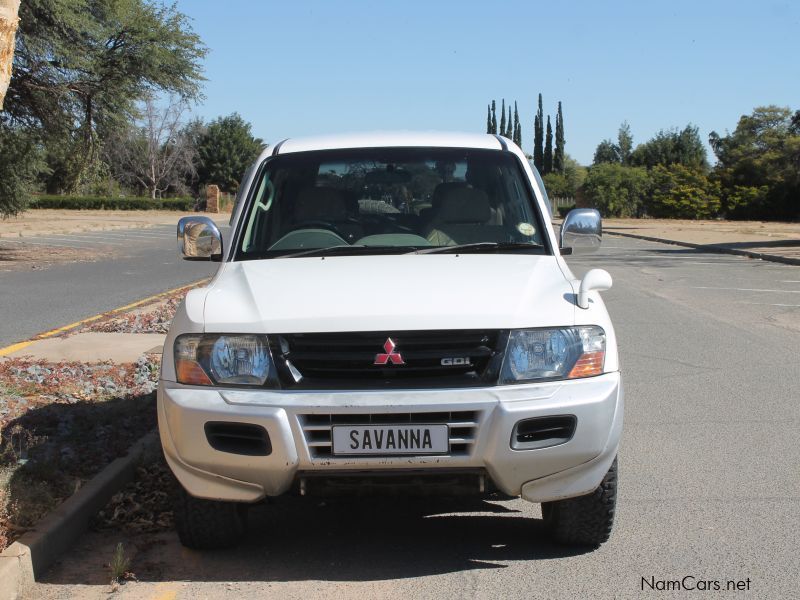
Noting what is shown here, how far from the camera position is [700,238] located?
122 feet

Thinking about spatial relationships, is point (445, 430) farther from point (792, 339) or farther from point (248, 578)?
point (792, 339)

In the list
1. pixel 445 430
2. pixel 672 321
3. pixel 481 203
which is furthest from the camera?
pixel 672 321

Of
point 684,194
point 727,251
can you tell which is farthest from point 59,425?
point 684,194

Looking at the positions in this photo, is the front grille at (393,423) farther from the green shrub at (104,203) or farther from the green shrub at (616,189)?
the green shrub at (104,203)

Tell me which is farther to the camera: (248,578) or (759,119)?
(759,119)

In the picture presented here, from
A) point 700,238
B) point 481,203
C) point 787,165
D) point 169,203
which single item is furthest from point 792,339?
point 169,203

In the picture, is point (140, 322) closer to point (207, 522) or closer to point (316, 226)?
point (316, 226)

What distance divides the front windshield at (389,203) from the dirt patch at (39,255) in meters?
17.1

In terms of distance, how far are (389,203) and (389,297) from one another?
1.61 metres

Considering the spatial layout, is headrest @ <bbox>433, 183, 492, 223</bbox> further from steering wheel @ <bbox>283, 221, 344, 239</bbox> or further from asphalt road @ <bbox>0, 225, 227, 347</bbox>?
asphalt road @ <bbox>0, 225, 227, 347</bbox>

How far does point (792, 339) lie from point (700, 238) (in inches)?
1046

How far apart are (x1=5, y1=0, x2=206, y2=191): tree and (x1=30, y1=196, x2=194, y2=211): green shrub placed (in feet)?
136

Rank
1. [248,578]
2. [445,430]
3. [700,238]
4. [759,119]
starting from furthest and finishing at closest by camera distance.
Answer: [759,119] < [700,238] < [248,578] < [445,430]

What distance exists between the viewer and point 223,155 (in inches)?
3477
